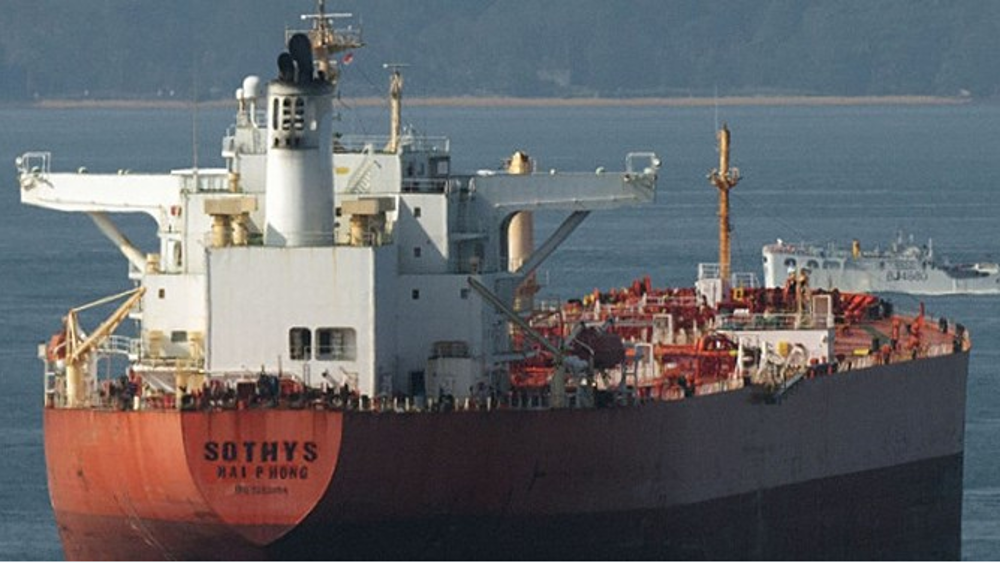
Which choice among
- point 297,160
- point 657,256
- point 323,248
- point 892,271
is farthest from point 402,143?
point 892,271

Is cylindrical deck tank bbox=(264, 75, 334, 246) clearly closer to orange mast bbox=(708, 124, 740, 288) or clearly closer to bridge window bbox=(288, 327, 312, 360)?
bridge window bbox=(288, 327, 312, 360)

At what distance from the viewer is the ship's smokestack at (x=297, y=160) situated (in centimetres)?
6231

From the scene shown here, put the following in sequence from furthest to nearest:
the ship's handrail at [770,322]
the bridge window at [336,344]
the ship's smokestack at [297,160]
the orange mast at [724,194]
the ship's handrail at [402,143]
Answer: the orange mast at [724,194], the ship's handrail at [770,322], the ship's handrail at [402,143], the ship's smokestack at [297,160], the bridge window at [336,344]

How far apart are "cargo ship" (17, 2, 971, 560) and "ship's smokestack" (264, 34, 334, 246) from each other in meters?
0.04

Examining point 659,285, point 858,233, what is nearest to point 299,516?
point 659,285

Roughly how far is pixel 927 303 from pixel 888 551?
2363 inches

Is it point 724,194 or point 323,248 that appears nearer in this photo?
point 323,248

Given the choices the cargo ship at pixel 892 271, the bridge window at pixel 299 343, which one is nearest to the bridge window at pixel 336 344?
the bridge window at pixel 299 343

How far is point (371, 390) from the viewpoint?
61719 mm

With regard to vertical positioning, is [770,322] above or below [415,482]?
above

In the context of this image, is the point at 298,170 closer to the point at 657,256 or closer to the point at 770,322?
the point at 770,322

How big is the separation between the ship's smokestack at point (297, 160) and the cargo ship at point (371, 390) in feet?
0.12

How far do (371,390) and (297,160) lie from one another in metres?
3.80

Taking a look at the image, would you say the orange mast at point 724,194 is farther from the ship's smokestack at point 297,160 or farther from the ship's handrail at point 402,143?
the ship's smokestack at point 297,160
